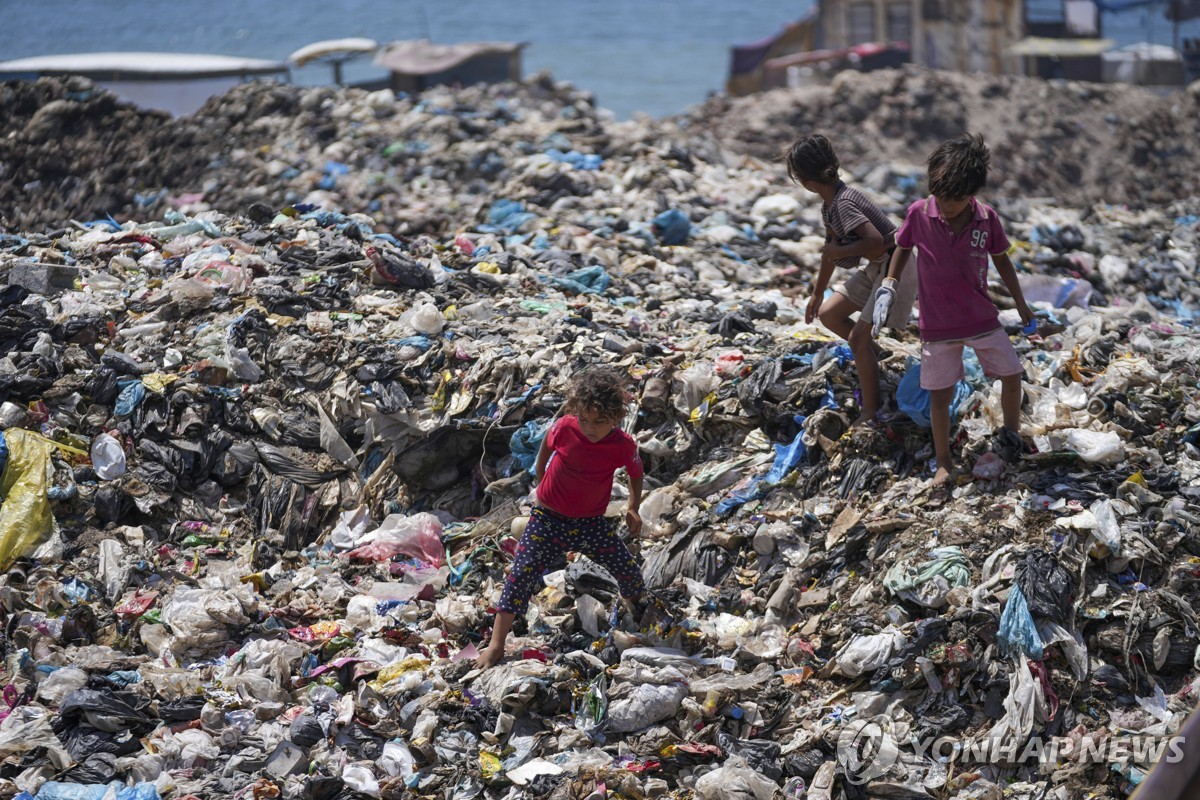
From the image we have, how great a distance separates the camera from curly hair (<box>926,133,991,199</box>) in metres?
3.96

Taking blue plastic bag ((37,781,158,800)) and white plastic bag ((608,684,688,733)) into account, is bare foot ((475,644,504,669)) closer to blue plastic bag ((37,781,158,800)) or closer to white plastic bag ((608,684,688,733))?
white plastic bag ((608,684,688,733))

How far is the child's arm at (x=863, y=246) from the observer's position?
14.6 feet

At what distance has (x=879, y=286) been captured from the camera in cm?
455

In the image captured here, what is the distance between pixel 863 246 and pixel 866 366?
56 centimetres

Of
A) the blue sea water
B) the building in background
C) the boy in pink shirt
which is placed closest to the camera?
the boy in pink shirt

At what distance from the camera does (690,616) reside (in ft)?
14.4

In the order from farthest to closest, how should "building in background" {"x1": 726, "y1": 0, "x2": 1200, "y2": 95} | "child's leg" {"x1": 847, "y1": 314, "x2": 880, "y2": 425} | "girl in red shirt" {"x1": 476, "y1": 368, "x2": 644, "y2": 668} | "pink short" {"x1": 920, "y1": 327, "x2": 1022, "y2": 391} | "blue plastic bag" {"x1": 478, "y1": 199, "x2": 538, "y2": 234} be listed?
"building in background" {"x1": 726, "y1": 0, "x2": 1200, "y2": 95}
"blue plastic bag" {"x1": 478, "y1": 199, "x2": 538, "y2": 234}
"child's leg" {"x1": 847, "y1": 314, "x2": 880, "y2": 425}
"pink short" {"x1": 920, "y1": 327, "x2": 1022, "y2": 391}
"girl in red shirt" {"x1": 476, "y1": 368, "x2": 644, "y2": 668}

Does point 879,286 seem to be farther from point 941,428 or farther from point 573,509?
point 573,509

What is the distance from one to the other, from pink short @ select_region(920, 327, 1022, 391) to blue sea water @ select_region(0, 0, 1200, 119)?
31260 mm

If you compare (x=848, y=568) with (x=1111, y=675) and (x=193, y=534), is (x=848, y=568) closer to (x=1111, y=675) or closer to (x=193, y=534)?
(x=1111, y=675)

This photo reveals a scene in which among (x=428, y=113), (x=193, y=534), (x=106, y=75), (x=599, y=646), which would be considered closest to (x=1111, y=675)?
(x=599, y=646)

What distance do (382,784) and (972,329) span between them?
108 inches

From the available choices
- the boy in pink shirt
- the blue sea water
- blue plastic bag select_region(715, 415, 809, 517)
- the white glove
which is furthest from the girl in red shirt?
the blue sea water

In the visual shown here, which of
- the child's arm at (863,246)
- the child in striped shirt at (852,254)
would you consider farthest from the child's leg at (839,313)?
the child's arm at (863,246)
